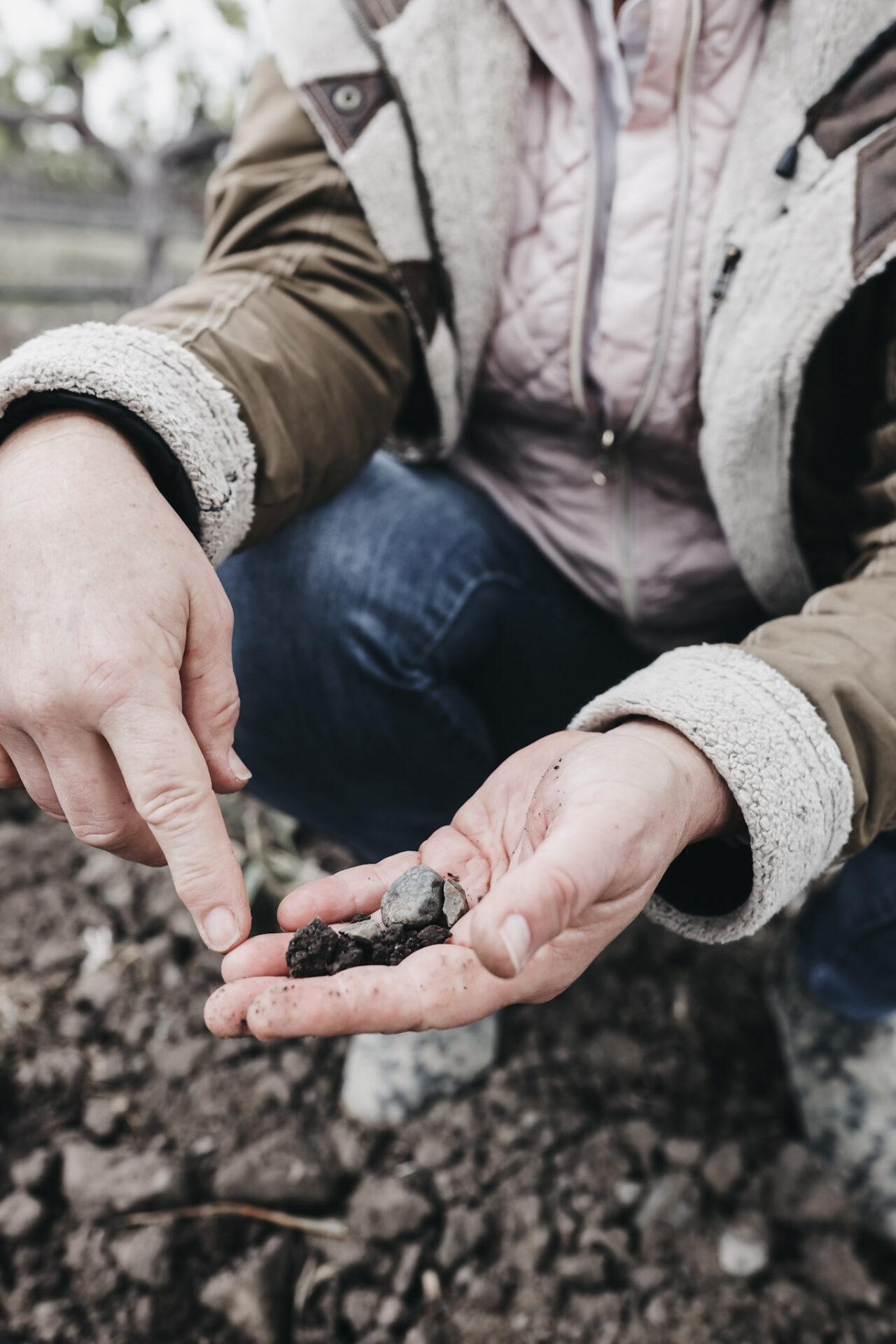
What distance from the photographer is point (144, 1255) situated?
4.75 ft

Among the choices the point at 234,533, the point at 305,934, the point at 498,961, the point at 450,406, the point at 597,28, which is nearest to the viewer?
the point at 498,961

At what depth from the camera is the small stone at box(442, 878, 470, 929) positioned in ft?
3.62

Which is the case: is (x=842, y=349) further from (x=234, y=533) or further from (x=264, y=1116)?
(x=264, y=1116)

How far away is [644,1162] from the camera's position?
170 centimetres

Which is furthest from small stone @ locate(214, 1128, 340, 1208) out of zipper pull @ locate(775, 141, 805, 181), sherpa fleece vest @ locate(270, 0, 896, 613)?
zipper pull @ locate(775, 141, 805, 181)

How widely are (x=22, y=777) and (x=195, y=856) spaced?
25 cm

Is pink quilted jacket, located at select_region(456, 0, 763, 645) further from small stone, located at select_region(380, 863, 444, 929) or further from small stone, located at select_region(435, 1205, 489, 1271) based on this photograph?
small stone, located at select_region(435, 1205, 489, 1271)

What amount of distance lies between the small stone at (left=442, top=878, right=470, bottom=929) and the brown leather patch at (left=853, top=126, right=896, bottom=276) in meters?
0.97

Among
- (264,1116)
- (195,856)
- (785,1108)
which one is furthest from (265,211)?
(785,1108)

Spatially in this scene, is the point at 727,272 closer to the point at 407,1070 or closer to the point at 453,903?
the point at 453,903

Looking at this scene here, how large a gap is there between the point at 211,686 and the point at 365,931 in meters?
0.35

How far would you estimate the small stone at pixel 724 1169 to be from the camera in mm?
1664

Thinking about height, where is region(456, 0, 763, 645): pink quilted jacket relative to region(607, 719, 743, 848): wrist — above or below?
above

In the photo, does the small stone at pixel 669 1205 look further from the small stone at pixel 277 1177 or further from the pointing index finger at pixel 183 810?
the pointing index finger at pixel 183 810
